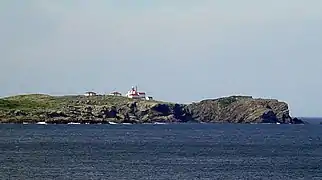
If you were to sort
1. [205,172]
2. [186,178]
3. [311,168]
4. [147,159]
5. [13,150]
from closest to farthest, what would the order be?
1. [186,178]
2. [205,172]
3. [311,168]
4. [147,159]
5. [13,150]

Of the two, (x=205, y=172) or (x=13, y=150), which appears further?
(x=13, y=150)

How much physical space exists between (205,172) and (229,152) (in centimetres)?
4070

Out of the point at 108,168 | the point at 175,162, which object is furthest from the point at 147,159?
the point at 108,168

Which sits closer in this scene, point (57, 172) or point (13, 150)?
point (57, 172)

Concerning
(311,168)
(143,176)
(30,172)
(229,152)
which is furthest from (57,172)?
(229,152)

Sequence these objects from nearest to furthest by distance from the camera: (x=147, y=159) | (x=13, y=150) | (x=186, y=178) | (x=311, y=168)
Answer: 1. (x=186, y=178)
2. (x=311, y=168)
3. (x=147, y=159)
4. (x=13, y=150)

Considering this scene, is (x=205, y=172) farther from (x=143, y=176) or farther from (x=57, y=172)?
(x=57, y=172)

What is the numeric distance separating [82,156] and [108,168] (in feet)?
68.4

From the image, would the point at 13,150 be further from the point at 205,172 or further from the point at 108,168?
the point at 205,172

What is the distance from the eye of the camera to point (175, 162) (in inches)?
3878

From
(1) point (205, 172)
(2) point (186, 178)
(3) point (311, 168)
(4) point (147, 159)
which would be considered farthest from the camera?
(4) point (147, 159)

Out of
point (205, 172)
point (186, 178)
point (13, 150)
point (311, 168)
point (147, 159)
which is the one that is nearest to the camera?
point (186, 178)

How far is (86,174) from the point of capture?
79.9 meters

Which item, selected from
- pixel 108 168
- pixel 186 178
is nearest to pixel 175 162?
pixel 108 168
